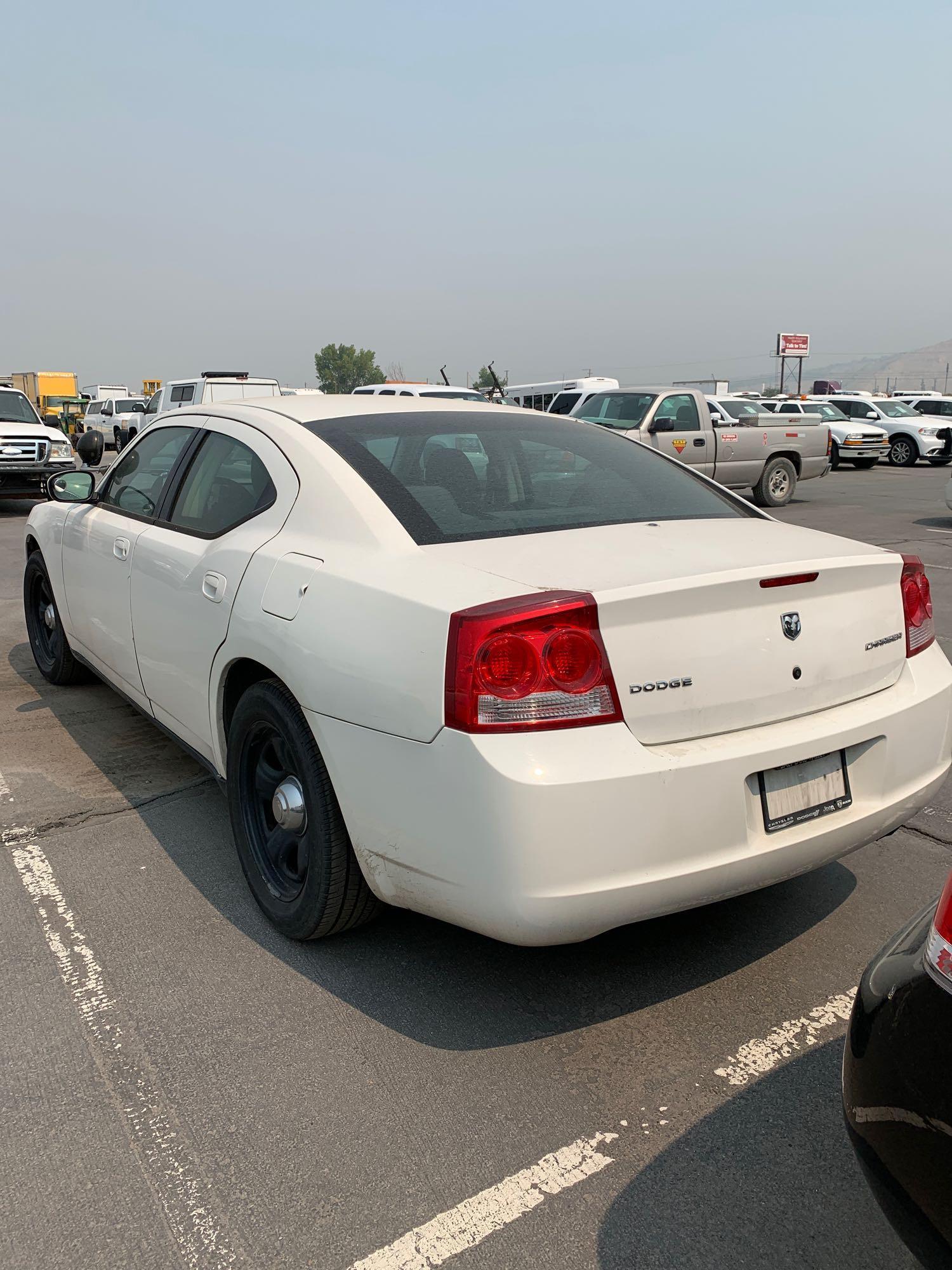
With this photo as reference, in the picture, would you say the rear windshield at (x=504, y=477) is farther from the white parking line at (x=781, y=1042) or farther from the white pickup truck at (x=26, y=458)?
the white pickup truck at (x=26, y=458)

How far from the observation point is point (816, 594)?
2699 mm

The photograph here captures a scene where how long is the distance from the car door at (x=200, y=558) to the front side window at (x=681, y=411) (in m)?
11.7

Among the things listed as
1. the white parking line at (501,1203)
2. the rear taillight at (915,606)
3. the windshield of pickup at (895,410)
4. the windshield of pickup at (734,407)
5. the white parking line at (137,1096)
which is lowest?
the white parking line at (501,1203)

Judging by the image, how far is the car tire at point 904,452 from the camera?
26.5 m

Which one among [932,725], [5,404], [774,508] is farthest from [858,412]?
[932,725]

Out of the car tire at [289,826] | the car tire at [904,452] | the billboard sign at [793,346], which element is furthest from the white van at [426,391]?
the billboard sign at [793,346]

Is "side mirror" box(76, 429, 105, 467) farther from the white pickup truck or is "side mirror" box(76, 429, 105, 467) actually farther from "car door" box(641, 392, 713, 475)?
"car door" box(641, 392, 713, 475)

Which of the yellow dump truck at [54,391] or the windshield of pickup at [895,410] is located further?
the yellow dump truck at [54,391]

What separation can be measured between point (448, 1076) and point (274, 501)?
179 cm

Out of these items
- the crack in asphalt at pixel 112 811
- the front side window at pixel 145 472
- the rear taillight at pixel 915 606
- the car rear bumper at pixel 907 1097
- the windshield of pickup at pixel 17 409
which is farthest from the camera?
the windshield of pickup at pixel 17 409

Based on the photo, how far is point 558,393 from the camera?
78.8ft

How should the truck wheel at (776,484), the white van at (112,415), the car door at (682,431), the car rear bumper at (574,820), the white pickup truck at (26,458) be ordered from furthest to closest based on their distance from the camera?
the white van at (112,415) < the truck wheel at (776,484) < the white pickup truck at (26,458) < the car door at (682,431) < the car rear bumper at (574,820)

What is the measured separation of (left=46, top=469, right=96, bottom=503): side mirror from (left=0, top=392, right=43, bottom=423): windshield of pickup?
1307 centimetres

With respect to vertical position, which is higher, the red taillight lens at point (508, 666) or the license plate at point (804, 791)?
the red taillight lens at point (508, 666)
